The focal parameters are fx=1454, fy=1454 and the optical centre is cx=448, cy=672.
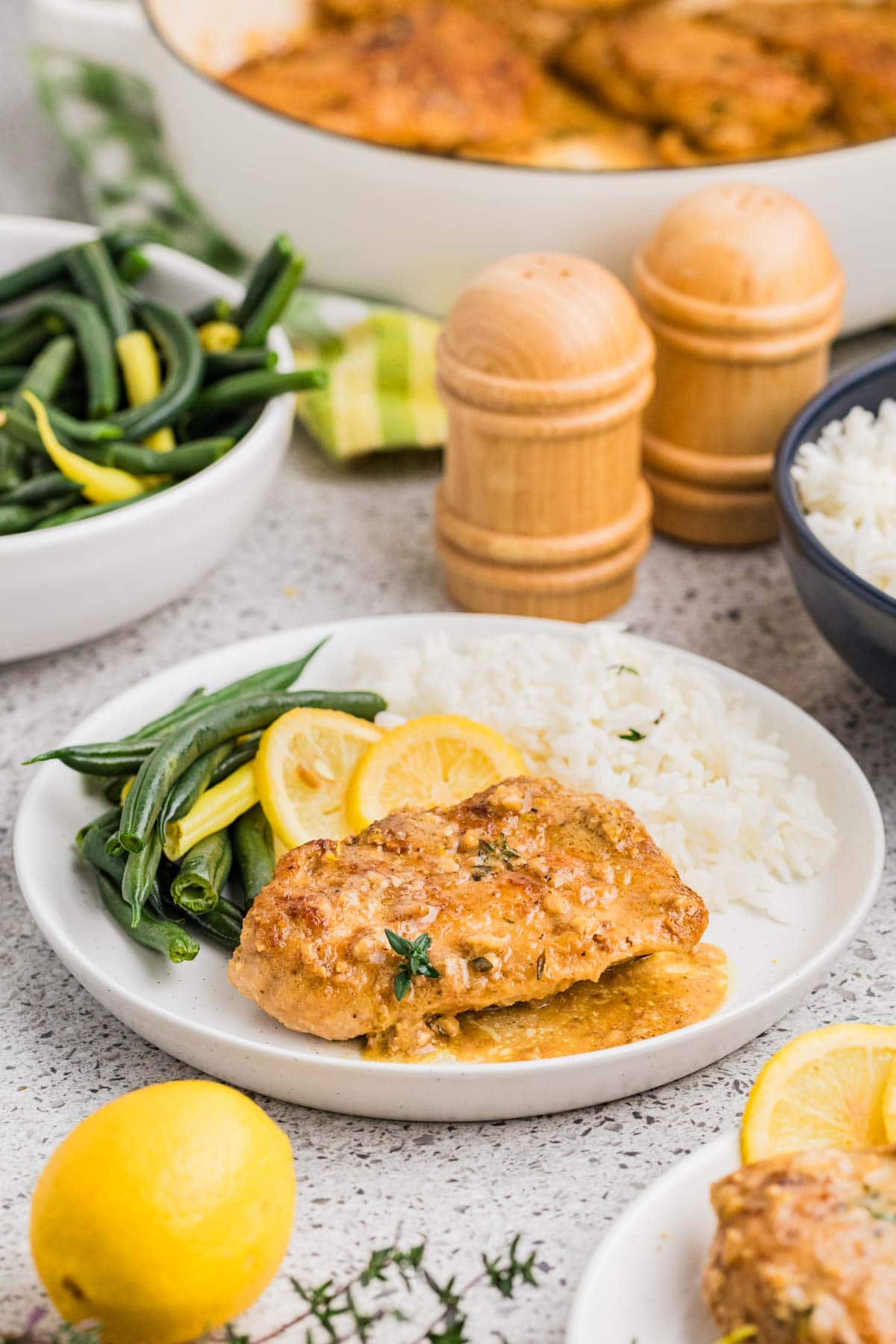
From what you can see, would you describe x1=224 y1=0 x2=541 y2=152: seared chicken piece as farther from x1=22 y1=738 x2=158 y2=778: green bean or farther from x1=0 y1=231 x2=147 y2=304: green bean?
x1=22 y1=738 x2=158 y2=778: green bean

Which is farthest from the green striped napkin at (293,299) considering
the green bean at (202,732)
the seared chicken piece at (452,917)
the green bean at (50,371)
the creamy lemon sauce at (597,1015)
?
the creamy lemon sauce at (597,1015)

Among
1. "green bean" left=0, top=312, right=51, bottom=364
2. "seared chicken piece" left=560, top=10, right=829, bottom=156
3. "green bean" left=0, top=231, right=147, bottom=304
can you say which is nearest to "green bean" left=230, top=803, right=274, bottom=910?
"green bean" left=0, top=312, right=51, bottom=364

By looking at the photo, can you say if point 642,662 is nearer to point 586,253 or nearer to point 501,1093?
point 501,1093

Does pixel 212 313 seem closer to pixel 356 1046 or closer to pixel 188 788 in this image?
pixel 188 788

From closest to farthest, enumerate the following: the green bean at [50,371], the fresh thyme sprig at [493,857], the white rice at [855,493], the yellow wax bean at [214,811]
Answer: the fresh thyme sprig at [493,857] → the yellow wax bean at [214,811] → the white rice at [855,493] → the green bean at [50,371]

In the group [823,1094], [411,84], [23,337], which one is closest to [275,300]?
[23,337]

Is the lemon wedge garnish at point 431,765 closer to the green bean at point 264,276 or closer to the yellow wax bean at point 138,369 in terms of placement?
the yellow wax bean at point 138,369
